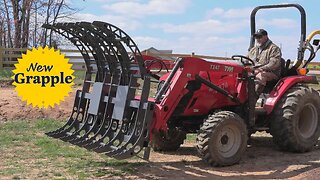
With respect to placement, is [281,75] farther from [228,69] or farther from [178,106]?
[178,106]

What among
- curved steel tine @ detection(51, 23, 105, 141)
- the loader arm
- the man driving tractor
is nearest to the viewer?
the loader arm

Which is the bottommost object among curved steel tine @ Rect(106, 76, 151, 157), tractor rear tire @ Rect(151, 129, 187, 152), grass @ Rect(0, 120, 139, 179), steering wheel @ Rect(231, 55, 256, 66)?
grass @ Rect(0, 120, 139, 179)

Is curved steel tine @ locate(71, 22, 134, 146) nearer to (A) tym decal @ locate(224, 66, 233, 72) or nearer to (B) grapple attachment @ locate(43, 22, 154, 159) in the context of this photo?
(B) grapple attachment @ locate(43, 22, 154, 159)

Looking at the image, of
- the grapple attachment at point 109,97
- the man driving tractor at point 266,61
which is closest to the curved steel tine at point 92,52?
the grapple attachment at point 109,97

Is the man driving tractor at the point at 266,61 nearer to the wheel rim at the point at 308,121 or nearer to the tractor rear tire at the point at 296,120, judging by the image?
the tractor rear tire at the point at 296,120

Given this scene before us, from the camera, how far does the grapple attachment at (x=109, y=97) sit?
6.60 m

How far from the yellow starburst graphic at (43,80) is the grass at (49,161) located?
374cm

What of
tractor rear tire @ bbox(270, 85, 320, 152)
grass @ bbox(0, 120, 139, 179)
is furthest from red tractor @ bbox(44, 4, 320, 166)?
grass @ bbox(0, 120, 139, 179)

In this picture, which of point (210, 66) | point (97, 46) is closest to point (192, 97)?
point (210, 66)

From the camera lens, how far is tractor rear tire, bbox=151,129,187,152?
8.34 metres

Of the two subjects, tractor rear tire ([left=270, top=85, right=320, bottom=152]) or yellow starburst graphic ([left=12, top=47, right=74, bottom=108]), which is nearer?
tractor rear tire ([left=270, top=85, right=320, bottom=152])

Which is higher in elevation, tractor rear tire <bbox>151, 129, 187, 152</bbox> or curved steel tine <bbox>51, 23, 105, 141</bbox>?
curved steel tine <bbox>51, 23, 105, 141</bbox>

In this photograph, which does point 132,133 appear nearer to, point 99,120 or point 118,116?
point 118,116

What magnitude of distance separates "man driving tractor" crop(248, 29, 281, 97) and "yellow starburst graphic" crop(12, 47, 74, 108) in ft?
21.6
